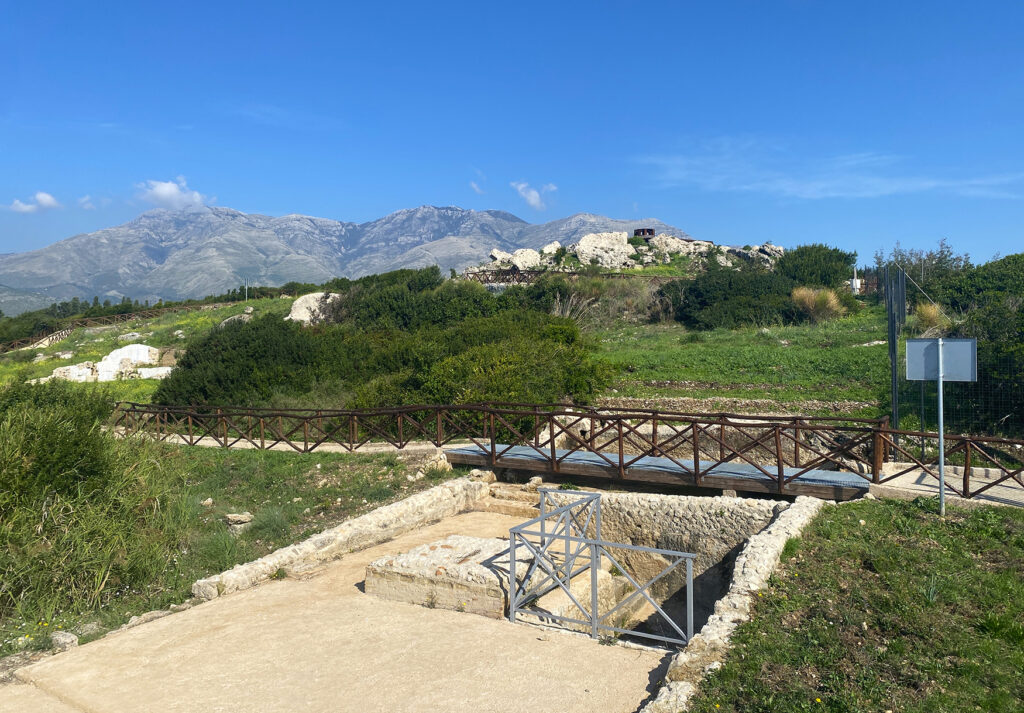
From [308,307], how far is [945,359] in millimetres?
37478

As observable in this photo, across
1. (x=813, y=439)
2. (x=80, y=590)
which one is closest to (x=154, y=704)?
(x=80, y=590)

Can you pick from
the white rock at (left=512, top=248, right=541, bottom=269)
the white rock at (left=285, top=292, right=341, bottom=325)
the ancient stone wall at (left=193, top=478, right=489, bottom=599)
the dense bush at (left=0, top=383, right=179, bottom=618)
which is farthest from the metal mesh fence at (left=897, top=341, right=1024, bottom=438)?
the white rock at (left=512, top=248, right=541, bottom=269)

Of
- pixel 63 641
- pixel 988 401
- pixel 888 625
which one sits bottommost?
pixel 63 641

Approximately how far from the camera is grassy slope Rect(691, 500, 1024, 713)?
16.5 feet

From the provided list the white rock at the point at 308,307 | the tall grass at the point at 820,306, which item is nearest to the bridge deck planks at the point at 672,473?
the white rock at the point at 308,307

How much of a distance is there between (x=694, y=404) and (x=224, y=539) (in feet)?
52.4

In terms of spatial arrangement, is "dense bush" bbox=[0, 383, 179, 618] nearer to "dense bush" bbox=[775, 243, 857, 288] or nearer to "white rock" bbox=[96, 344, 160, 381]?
"white rock" bbox=[96, 344, 160, 381]

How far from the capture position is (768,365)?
26094 millimetres

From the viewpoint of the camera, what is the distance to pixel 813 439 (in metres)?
17.2

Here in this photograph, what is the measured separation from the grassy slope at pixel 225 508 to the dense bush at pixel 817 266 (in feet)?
136

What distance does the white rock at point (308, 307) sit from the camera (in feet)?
136

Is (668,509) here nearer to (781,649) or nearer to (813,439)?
(781,649)

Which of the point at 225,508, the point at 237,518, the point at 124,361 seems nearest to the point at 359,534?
the point at 237,518

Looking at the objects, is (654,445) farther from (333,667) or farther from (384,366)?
(384,366)
